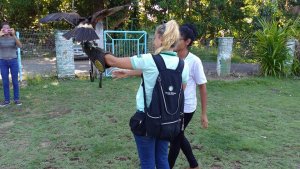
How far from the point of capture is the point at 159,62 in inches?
92.5

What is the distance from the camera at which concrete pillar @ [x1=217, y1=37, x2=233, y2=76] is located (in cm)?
1050

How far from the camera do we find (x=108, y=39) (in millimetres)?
10641

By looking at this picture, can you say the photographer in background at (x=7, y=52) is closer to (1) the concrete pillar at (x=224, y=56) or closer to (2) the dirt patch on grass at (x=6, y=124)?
(2) the dirt patch on grass at (x=6, y=124)

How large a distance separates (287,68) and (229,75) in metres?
1.74

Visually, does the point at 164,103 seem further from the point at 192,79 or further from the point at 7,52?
the point at 7,52

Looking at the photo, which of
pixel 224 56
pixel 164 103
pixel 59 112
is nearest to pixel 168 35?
pixel 164 103

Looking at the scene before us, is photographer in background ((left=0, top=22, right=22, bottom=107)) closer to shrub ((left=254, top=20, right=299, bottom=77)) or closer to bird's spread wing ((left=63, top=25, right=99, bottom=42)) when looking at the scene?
Answer: bird's spread wing ((left=63, top=25, right=99, bottom=42))

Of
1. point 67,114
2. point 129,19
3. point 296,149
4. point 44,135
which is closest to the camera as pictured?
point 296,149

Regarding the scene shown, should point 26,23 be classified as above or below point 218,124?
above

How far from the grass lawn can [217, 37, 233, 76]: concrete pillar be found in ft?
7.06

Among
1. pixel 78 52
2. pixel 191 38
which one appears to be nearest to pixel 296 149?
pixel 191 38

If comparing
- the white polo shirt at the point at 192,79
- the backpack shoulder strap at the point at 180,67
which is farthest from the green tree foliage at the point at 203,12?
the backpack shoulder strap at the point at 180,67

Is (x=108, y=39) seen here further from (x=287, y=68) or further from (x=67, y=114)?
(x=287, y=68)

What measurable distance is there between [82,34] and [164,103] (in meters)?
0.74
